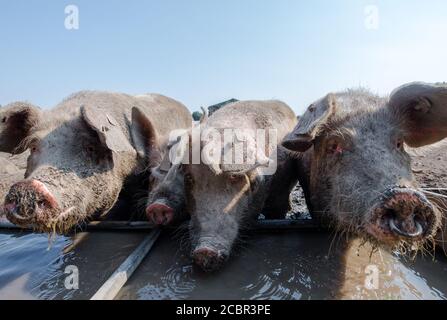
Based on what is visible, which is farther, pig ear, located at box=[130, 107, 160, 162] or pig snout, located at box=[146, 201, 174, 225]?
pig ear, located at box=[130, 107, 160, 162]

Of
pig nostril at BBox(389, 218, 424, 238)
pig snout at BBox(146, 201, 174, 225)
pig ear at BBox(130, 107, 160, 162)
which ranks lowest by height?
pig snout at BBox(146, 201, 174, 225)

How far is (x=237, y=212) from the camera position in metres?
3.68

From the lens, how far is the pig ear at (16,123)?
174 inches

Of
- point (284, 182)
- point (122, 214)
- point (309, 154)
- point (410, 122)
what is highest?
point (410, 122)

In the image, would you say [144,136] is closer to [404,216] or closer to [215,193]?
→ [215,193]

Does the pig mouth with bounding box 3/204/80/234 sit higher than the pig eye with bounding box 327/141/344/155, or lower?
lower

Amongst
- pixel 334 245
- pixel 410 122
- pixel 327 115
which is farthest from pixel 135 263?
pixel 410 122

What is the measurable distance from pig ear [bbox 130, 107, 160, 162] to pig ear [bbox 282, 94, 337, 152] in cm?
200

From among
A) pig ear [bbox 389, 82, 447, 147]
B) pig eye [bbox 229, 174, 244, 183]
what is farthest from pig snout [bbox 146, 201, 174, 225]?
pig ear [bbox 389, 82, 447, 147]

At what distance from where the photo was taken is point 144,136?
514 centimetres

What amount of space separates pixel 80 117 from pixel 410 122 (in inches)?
140

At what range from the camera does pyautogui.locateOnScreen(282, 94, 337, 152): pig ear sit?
3.41 metres

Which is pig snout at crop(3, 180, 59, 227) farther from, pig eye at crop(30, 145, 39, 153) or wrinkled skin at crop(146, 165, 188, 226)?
wrinkled skin at crop(146, 165, 188, 226)
